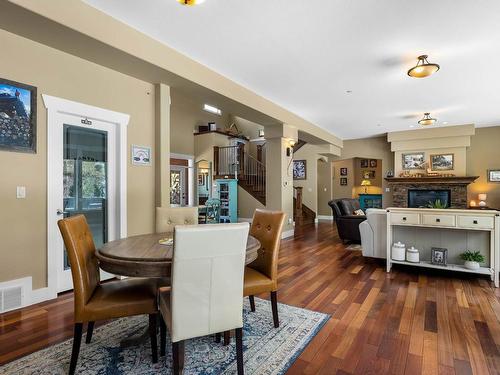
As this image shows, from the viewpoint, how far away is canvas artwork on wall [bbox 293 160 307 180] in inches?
412

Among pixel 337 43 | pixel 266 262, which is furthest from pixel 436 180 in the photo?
pixel 266 262

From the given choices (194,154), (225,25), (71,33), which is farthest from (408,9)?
(194,154)

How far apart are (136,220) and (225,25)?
2628mm

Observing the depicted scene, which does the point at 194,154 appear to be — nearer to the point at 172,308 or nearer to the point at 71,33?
the point at 71,33

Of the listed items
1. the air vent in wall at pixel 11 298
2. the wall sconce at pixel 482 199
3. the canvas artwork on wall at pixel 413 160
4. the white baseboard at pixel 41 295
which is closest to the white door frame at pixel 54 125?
the white baseboard at pixel 41 295

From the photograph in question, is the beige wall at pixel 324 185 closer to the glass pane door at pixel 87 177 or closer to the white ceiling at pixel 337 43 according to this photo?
the white ceiling at pixel 337 43

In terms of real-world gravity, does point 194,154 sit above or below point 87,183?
above

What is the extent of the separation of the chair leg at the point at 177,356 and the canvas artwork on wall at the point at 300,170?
9264 millimetres

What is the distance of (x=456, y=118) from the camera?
709cm

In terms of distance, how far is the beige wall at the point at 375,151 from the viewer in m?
9.36

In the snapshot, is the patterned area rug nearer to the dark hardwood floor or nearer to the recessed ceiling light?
the dark hardwood floor

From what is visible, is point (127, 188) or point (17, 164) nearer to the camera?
point (17, 164)

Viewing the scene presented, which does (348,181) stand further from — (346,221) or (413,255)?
(413,255)

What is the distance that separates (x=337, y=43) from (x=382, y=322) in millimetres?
3074
